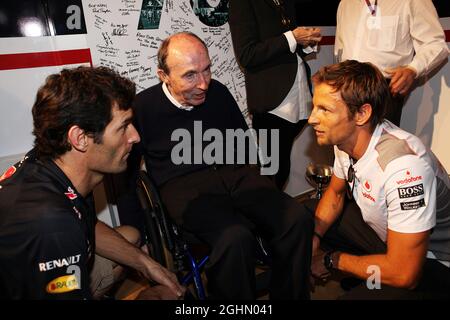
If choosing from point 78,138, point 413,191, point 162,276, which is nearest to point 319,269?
point 413,191

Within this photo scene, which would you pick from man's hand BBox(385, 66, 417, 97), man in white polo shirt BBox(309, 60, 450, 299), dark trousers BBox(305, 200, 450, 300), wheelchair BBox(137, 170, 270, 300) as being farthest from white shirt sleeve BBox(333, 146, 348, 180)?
man's hand BBox(385, 66, 417, 97)

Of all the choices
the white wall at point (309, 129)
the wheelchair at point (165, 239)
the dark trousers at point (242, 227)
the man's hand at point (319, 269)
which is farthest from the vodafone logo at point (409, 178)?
the white wall at point (309, 129)

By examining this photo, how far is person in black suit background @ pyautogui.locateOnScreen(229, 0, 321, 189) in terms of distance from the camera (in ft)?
6.23

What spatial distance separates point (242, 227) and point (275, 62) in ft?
3.72

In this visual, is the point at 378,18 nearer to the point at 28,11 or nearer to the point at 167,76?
the point at 167,76

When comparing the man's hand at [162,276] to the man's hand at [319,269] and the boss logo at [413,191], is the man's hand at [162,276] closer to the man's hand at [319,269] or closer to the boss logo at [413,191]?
the man's hand at [319,269]

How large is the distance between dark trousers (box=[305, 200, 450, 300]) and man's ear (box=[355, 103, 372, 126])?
532 millimetres

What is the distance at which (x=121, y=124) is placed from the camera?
1.22 m

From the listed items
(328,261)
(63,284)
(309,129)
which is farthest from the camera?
(309,129)

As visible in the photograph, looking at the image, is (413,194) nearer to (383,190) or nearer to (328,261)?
(383,190)

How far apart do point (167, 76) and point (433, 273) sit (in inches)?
55.8

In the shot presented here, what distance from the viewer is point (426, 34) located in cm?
209

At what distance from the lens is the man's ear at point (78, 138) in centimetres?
110

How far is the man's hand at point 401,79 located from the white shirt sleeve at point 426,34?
67mm
